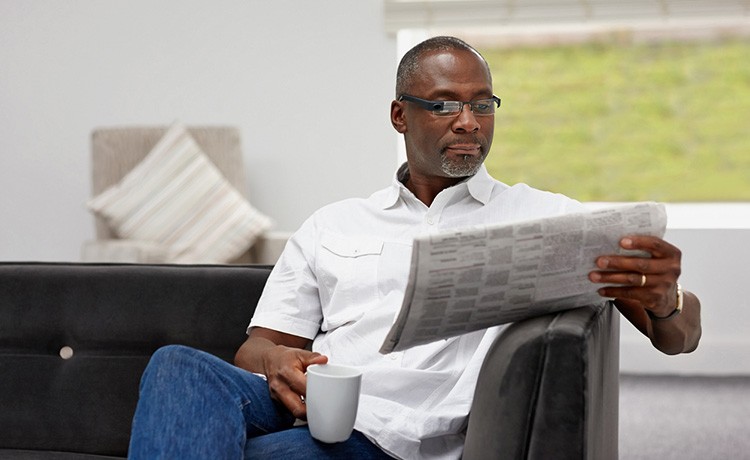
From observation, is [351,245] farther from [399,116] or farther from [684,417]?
[684,417]

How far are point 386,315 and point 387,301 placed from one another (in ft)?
0.10

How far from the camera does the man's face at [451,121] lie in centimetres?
171

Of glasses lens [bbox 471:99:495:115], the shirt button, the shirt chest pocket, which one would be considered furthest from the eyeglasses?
the shirt button

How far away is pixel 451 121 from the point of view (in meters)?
1.73

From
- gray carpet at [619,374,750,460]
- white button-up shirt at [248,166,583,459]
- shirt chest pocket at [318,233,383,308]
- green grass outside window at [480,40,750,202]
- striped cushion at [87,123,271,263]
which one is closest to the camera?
white button-up shirt at [248,166,583,459]

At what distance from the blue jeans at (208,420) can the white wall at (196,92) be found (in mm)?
2854

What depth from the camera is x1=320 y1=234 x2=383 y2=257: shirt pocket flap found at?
1.71 meters

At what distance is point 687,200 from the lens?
4320mm

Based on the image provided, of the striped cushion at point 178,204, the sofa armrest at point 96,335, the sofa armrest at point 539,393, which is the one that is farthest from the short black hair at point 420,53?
the striped cushion at point 178,204

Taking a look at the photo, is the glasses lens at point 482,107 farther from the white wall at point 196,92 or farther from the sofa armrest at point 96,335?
the white wall at point 196,92

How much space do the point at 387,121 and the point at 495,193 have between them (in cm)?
254

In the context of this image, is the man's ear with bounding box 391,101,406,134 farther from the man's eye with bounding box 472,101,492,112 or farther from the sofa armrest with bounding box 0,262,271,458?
the sofa armrest with bounding box 0,262,271,458

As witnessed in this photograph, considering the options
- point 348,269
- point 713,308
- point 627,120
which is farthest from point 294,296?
point 627,120

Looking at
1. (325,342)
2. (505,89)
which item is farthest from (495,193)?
(505,89)
